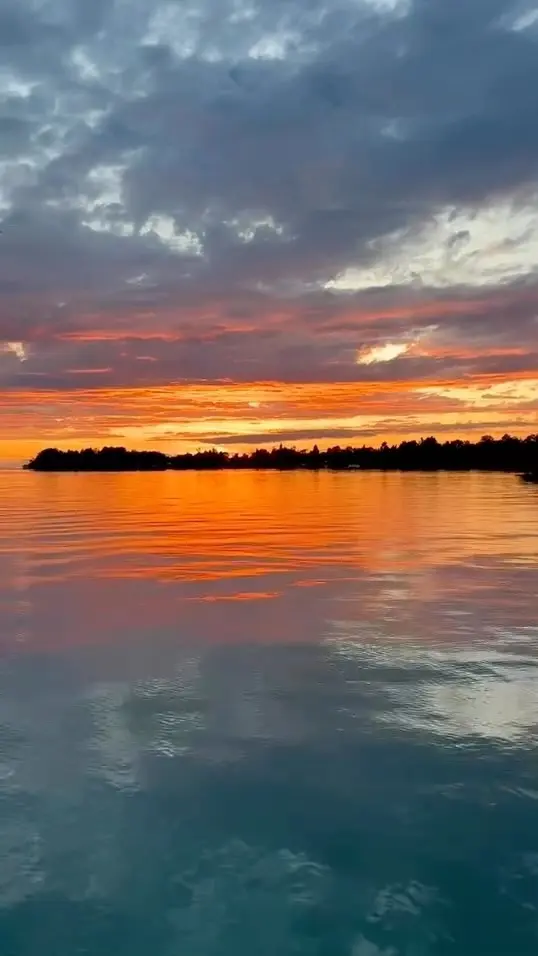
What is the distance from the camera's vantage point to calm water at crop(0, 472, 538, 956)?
605 centimetres

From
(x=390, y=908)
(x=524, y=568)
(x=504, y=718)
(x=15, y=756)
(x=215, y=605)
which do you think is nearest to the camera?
(x=390, y=908)

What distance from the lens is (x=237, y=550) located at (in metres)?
27.0

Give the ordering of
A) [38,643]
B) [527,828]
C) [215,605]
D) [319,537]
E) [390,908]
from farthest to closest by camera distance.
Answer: [319,537], [215,605], [38,643], [527,828], [390,908]

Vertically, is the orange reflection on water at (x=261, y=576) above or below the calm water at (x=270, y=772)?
above

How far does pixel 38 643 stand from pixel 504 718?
798 cm

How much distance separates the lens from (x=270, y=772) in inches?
330

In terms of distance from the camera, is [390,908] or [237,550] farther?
[237,550]

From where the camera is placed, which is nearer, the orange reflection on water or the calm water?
the calm water

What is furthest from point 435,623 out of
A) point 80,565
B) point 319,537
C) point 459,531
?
point 459,531

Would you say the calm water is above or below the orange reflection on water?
below

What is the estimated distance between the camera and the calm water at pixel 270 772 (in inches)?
238

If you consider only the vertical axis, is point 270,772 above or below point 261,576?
below

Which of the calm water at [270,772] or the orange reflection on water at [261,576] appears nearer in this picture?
the calm water at [270,772]

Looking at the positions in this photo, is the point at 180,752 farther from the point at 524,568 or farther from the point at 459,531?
the point at 459,531
